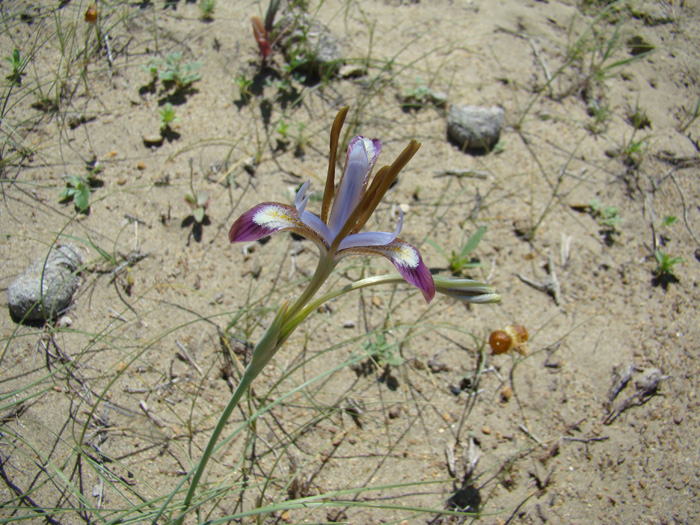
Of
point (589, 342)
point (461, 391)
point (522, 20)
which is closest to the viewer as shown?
point (461, 391)

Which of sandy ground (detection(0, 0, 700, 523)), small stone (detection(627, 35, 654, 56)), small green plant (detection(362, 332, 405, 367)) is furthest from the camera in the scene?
small stone (detection(627, 35, 654, 56))

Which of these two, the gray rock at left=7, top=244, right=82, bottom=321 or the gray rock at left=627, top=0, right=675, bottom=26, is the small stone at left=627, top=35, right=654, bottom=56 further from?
the gray rock at left=7, top=244, right=82, bottom=321

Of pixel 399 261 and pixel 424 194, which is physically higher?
pixel 399 261

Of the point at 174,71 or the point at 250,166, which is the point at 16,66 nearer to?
the point at 174,71

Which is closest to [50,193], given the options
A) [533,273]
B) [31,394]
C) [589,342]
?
[31,394]

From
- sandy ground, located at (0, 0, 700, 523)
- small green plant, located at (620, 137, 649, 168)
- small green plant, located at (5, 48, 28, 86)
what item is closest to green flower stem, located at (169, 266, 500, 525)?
sandy ground, located at (0, 0, 700, 523)

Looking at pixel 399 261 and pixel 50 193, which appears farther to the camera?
pixel 50 193

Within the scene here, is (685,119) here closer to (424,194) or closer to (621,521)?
(424,194)
